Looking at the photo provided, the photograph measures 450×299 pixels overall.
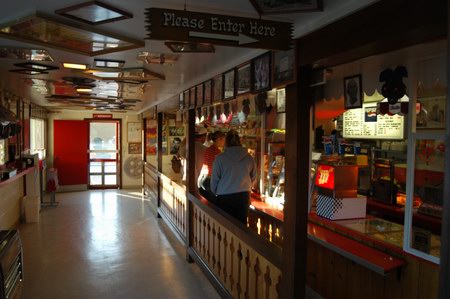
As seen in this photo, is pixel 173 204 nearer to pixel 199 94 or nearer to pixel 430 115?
pixel 199 94

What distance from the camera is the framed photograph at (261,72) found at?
8.95 feet

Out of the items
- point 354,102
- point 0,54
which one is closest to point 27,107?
point 0,54

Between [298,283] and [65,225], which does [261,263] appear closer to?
[298,283]

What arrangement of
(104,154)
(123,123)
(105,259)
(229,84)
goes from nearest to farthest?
(229,84), (105,259), (104,154), (123,123)


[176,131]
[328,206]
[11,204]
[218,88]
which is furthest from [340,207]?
[176,131]

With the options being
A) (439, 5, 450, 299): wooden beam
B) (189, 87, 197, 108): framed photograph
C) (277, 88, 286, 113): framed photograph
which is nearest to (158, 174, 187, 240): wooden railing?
(189, 87, 197, 108): framed photograph

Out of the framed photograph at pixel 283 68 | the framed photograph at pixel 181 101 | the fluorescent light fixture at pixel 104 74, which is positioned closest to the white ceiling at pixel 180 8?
the framed photograph at pixel 283 68

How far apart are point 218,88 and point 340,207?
183 centimetres

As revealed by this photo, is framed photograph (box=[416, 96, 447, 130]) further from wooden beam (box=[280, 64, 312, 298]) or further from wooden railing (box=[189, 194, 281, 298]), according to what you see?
wooden railing (box=[189, 194, 281, 298])

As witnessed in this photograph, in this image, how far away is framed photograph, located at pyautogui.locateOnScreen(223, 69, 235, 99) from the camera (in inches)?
139

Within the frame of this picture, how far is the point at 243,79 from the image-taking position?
3246mm

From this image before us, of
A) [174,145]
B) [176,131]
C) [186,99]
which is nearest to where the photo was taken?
[186,99]

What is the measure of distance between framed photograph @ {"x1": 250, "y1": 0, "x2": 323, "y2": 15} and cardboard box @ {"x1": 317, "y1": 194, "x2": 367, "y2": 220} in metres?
2.26

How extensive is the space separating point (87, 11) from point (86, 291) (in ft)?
10.7
